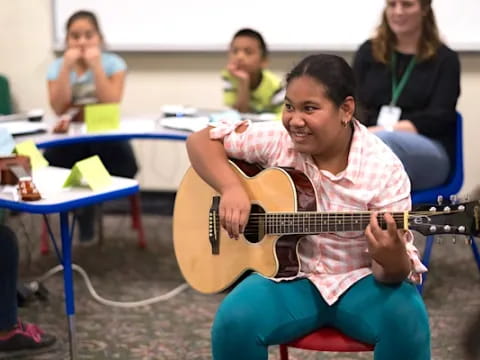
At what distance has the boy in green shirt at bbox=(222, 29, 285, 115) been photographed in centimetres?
310

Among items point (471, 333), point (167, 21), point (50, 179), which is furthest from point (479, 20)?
point (471, 333)

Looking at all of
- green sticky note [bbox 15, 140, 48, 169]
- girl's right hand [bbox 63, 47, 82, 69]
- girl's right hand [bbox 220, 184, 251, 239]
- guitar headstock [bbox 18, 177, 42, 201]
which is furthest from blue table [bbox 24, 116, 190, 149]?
girl's right hand [bbox 220, 184, 251, 239]

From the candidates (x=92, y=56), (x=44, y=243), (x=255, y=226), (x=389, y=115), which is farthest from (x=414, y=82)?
(x=44, y=243)

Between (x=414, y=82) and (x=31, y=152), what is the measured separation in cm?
145

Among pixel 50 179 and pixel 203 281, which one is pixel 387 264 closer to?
pixel 203 281

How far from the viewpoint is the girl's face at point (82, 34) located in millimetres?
3234

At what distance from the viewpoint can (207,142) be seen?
74.0 inches

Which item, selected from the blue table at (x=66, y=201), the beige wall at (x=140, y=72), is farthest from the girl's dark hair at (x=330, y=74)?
the beige wall at (x=140, y=72)

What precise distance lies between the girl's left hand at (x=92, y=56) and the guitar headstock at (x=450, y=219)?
2074 mm

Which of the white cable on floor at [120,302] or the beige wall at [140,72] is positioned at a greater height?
the beige wall at [140,72]

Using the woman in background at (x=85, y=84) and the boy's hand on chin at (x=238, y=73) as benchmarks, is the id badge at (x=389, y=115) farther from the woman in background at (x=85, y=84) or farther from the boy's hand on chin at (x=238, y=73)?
the woman in background at (x=85, y=84)

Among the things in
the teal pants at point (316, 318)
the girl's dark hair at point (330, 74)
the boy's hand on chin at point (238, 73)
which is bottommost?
the teal pants at point (316, 318)

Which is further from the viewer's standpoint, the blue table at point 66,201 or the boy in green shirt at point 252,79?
the boy in green shirt at point 252,79

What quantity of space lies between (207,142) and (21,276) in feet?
5.24
